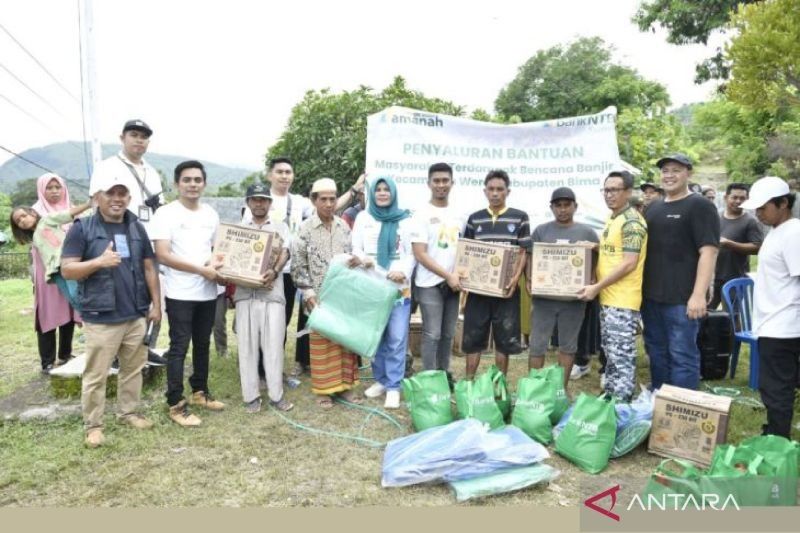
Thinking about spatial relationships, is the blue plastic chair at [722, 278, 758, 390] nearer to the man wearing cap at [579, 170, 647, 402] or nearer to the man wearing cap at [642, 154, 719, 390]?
the man wearing cap at [642, 154, 719, 390]

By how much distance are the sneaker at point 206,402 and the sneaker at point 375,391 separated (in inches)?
47.0

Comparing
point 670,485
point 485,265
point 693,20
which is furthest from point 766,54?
point 693,20

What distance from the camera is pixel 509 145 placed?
653 cm

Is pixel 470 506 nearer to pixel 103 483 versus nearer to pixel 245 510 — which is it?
pixel 245 510

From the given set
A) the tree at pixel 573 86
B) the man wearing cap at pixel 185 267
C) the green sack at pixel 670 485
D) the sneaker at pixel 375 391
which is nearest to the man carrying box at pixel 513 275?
the sneaker at pixel 375 391

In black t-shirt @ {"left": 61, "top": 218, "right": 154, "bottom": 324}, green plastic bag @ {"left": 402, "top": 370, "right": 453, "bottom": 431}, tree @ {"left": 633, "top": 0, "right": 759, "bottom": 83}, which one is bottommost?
green plastic bag @ {"left": 402, "top": 370, "right": 453, "bottom": 431}

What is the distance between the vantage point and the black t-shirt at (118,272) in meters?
3.59

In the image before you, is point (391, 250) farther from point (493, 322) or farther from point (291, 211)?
point (291, 211)

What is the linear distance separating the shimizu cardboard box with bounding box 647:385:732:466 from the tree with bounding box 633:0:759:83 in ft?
26.0

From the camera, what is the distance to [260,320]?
4.36 meters

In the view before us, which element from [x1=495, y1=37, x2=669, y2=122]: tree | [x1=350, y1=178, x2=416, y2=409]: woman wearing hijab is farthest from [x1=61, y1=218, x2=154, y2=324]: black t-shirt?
[x1=495, y1=37, x2=669, y2=122]: tree

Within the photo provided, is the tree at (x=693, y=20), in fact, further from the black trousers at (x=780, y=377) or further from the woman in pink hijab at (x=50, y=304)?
the woman in pink hijab at (x=50, y=304)

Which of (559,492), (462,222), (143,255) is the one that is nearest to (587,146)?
(462,222)

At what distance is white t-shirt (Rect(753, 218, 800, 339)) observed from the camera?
3.32 meters
